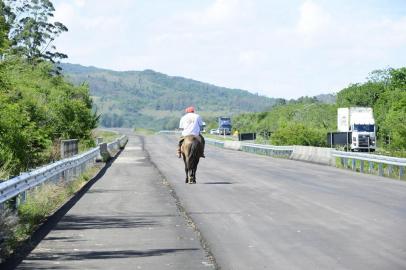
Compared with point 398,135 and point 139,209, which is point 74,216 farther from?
point 398,135

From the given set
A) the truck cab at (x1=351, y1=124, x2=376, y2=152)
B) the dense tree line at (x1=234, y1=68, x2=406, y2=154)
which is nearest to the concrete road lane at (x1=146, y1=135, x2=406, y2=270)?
the truck cab at (x1=351, y1=124, x2=376, y2=152)

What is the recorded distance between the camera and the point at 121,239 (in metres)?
11.1

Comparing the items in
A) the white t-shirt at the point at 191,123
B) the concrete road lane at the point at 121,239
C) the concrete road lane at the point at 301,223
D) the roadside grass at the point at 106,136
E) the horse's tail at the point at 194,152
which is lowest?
the concrete road lane at the point at 121,239

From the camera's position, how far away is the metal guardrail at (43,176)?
40.4 ft

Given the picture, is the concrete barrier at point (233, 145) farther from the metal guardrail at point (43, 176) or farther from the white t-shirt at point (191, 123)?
the white t-shirt at point (191, 123)

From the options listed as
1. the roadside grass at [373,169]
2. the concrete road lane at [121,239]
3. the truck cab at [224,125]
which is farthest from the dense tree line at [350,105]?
the concrete road lane at [121,239]

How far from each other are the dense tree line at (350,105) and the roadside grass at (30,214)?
72.1 metres

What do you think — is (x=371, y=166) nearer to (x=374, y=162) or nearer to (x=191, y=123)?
(x=374, y=162)

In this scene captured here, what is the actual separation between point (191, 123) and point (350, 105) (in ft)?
393

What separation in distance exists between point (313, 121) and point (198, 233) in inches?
5101

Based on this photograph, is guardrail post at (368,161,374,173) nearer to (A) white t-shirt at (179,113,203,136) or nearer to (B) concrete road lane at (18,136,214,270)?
(A) white t-shirt at (179,113,203,136)

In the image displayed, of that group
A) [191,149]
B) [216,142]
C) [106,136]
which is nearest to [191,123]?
[191,149]

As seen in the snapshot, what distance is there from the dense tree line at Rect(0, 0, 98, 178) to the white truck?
23.7 m

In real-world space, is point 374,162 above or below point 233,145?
above
